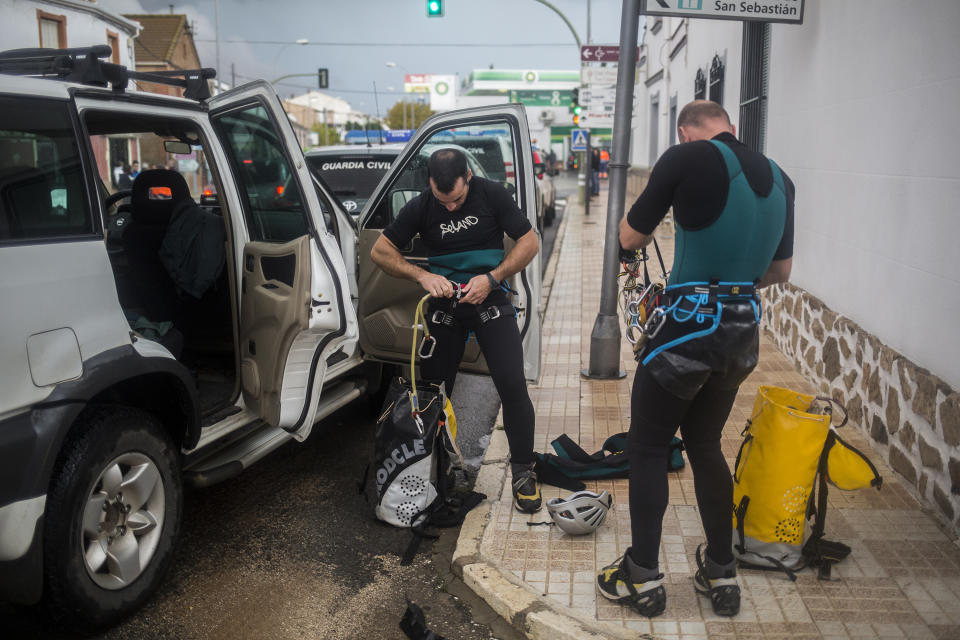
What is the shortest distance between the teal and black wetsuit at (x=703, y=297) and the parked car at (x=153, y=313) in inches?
65.9

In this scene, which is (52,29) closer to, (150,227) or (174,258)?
(150,227)

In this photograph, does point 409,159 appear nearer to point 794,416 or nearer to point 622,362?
point 794,416

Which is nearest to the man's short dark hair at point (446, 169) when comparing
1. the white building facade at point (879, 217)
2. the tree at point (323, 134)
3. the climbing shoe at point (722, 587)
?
the climbing shoe at point (722, 587)

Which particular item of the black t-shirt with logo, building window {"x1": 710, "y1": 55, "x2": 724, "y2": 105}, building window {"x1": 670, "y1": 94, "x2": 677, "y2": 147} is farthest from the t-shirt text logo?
building window {"x1": 670, "y1": 94, "x2": 677, "y2": 147}

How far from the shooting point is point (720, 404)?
125 inches

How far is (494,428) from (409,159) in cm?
189

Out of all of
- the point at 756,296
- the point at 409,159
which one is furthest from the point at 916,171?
the point at 409,159

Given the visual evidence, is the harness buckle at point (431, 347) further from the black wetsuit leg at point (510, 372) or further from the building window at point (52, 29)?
the building window at point (52, 29)

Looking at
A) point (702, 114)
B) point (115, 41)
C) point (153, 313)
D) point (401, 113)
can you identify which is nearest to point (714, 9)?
point (702, 114)

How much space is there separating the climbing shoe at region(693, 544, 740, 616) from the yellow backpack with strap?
0.79 ft

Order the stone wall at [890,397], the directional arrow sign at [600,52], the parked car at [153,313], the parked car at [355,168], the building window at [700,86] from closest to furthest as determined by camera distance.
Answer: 1. the parked car at [153,313]
2. the stone wall at [890,397]
3. the parked car at [355,168]
4. the building window at [700,86]
5. the directional arrow sign at [600,52]

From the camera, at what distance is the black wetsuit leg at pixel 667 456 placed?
3.12 metres

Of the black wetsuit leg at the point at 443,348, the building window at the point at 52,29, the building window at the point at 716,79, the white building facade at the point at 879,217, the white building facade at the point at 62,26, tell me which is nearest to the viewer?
the white building facade at the point at 879,217

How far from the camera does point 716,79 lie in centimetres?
1080
